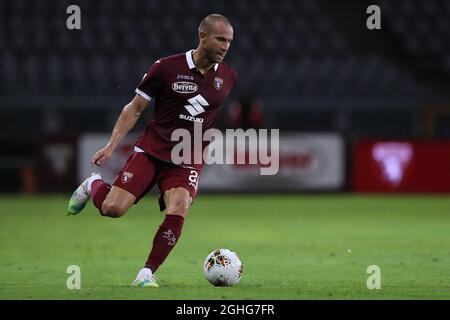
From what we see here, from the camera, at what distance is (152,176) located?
26.8ft

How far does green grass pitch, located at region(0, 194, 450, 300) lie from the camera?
749cm

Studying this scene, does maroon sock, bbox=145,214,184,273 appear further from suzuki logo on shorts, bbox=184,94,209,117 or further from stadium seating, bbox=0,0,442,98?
stadium seating, bbox=0,0,442,98

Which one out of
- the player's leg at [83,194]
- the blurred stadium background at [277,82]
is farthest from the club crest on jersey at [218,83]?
the blurred stadium background at [277,82]

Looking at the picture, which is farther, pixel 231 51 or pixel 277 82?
pixel 231 51

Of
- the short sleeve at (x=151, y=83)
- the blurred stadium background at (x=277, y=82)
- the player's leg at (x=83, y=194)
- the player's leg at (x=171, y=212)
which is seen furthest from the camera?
the blurred stadium background at (x=277, y=82)

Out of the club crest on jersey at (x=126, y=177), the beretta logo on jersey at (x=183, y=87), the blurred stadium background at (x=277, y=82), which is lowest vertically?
the club crest on jersey at (x=126, y=177)

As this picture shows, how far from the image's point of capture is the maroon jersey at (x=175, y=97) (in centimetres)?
809

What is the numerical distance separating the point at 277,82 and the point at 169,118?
14.7 m

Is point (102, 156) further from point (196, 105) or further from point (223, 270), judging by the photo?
point (223, 270)

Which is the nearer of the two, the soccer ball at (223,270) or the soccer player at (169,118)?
the soccer ball at (223,270)

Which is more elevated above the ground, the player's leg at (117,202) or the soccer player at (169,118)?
the soccer player at (169,118)

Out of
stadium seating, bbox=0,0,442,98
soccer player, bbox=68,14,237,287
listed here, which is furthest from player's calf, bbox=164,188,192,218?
stadium seating, bbox=0,0,442,98

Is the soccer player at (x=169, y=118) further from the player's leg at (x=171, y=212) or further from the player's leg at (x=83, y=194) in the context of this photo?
the player's leg at (x=83, y=194)

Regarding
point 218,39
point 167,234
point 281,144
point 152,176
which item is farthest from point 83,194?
point 281,144
